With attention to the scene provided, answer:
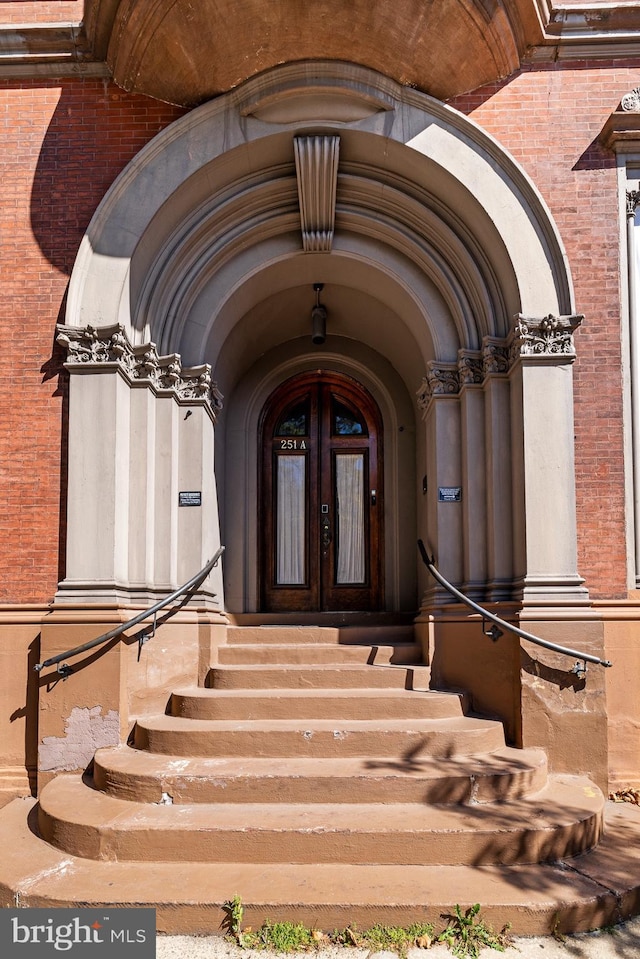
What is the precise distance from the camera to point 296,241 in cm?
759

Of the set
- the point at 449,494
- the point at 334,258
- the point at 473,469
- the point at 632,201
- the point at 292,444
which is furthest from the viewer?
the point at 292,444

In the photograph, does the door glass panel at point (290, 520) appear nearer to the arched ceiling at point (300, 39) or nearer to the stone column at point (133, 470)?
the stone column at point (133, 470)

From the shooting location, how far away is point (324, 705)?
19.6 ft

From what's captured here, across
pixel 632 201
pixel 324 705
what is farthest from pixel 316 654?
pixel 632 201

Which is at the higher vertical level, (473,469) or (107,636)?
(473,469)

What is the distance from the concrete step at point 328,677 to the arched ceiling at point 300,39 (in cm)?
492

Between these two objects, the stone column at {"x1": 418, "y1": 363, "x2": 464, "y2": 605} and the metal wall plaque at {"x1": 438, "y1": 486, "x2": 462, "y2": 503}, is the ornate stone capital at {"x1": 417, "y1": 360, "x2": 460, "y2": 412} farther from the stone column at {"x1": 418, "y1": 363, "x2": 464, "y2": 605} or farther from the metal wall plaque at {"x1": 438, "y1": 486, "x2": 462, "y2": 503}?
the metal wall plaque at {"x1": 438, "y1": 486, "x2": 462, "y2": 503}

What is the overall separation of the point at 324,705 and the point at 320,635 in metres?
1.32

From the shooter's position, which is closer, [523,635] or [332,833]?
[332,833]

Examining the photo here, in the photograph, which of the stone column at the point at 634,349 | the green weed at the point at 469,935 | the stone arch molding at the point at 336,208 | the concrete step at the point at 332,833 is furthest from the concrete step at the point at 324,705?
the stone arch molding at the point at 336,208

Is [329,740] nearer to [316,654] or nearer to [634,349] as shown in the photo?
[316,654]

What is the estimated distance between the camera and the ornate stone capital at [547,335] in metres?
6.42

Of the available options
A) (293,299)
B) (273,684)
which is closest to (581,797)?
(273,684)

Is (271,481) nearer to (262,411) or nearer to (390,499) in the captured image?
(262,411)
